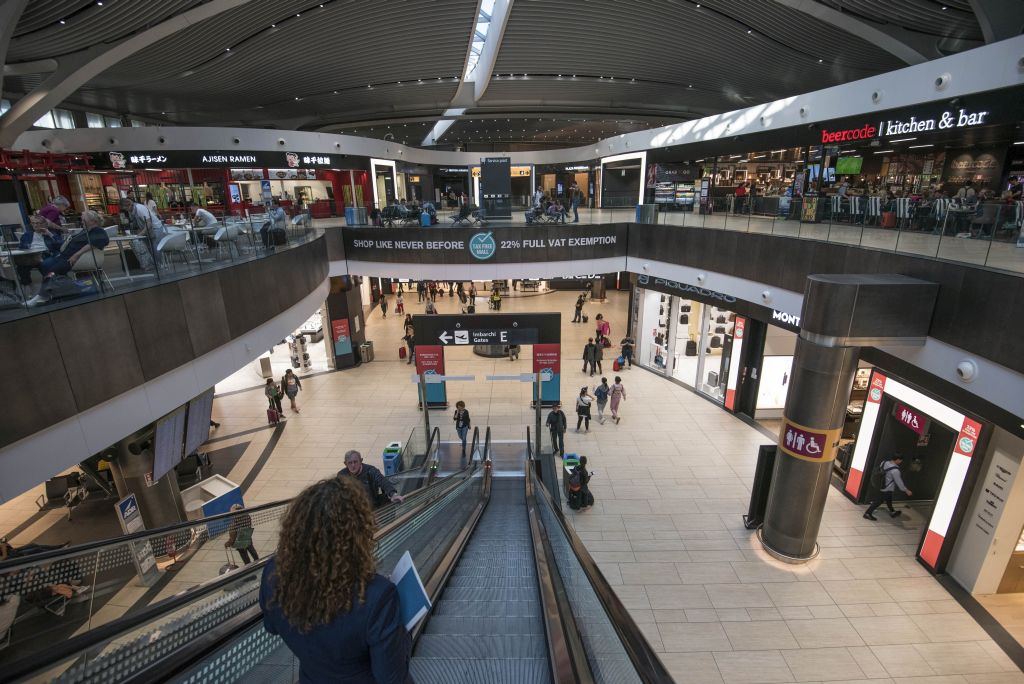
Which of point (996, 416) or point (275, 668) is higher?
point (275, 668)

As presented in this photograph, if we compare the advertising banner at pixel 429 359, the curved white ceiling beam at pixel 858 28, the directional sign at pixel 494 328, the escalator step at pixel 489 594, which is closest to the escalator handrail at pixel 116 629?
the escalator step at pixel 489 594

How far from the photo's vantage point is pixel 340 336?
56.2ft

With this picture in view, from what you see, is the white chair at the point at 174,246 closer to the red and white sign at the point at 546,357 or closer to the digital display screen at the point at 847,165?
the red and white sign at the point at 546,357

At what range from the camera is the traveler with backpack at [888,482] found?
8.49 metres

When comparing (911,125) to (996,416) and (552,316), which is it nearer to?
(996,416)

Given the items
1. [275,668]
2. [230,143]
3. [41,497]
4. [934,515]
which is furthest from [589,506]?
[230,143]

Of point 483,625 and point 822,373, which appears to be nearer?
point 483,625

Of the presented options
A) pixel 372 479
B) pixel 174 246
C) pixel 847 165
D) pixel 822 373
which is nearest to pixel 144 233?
pixel 174 246

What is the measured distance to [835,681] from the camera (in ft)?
18.8

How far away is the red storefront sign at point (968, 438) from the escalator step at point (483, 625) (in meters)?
7.66

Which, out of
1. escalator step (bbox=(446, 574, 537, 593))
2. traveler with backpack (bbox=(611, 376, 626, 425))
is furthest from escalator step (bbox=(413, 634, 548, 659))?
traveler with backpack (bbox=(611, 376, 626, 425))

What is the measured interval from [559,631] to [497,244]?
14.9 m

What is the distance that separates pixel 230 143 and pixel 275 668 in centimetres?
2460

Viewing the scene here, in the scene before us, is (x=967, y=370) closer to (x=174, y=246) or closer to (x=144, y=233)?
(x=174, y=246)
